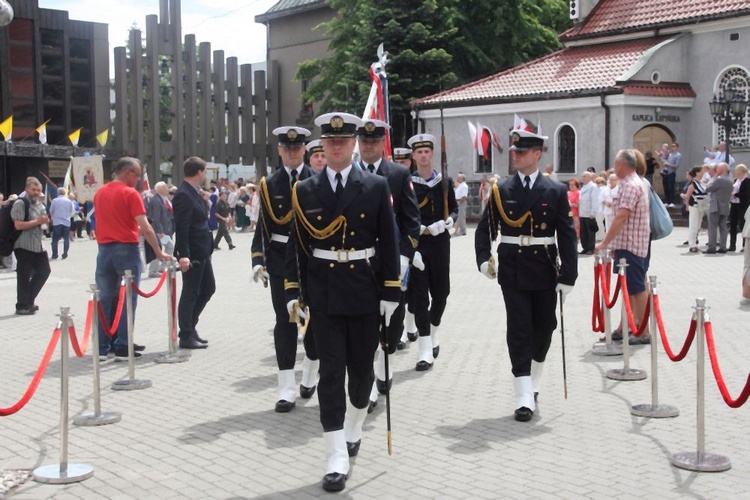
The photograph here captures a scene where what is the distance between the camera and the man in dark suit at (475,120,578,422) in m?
7.58

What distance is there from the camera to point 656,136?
33.9 metres

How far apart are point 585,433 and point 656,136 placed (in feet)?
93.4

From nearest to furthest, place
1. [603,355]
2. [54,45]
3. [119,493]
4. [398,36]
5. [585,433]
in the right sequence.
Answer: [119,493] < [585,433] < [603,355] < [398,36] < [54,45]

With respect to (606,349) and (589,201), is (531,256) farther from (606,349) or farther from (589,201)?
(589,201)

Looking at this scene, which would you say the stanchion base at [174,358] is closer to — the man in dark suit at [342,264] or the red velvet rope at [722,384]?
the man in dark suit at [342,264]

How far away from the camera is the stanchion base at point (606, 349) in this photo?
10.2 meters

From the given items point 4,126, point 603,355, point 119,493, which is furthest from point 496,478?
point 4,126

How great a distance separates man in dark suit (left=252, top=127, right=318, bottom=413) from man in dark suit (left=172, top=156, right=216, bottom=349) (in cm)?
263

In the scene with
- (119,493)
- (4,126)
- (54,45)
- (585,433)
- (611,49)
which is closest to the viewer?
(119,493)

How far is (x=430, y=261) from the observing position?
959 centimetres

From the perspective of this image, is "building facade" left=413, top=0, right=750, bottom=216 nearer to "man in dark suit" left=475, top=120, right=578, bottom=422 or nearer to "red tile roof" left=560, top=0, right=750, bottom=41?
"red tile roof" left=560, top=0, right=750, bottom=41

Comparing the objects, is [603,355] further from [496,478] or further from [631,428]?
[496,478]

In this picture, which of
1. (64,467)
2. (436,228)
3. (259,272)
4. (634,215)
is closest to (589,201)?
(634,215)

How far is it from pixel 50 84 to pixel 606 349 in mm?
39717
